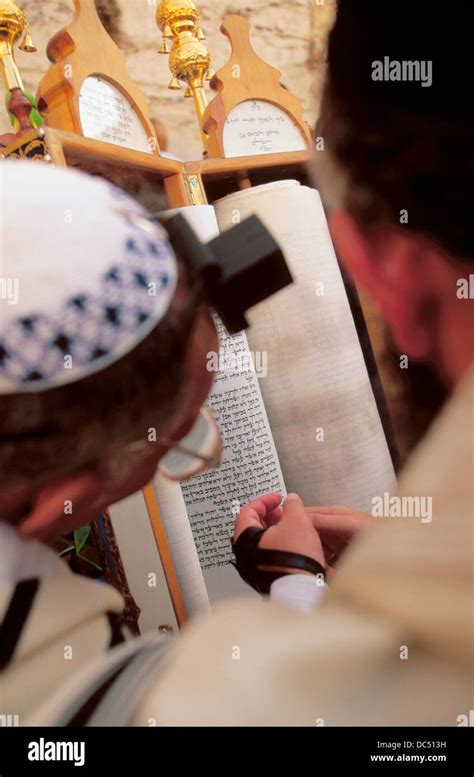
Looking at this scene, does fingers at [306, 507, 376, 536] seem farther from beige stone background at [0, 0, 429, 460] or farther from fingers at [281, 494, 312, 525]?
beige stone background at [0, 0, 429, 460]

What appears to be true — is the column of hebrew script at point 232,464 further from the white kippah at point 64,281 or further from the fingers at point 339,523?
the white kippah at point 64,281

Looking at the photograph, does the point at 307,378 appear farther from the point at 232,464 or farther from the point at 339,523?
the point at 339,523

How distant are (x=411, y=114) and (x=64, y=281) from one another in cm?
26

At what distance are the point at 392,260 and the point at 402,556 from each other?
213mm

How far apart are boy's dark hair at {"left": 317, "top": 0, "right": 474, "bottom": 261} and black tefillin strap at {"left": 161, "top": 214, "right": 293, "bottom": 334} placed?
11cm

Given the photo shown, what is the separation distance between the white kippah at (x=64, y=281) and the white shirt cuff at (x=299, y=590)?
362mm

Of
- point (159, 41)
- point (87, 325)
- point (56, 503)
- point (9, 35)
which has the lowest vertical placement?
point (56, 503)

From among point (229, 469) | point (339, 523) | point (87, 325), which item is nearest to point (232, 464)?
point (229, 469)

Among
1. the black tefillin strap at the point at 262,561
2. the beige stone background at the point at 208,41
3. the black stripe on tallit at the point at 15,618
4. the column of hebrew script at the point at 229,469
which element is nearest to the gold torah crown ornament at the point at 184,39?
the column of hebrew script at the point at 229,469

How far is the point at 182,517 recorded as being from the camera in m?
1.49

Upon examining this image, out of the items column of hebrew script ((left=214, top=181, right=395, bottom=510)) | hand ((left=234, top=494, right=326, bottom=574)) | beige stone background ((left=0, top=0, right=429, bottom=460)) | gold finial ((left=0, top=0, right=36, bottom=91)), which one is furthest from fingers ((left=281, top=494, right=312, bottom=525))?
beige stone background ((left=0, top=0, right=429, bottom=460))

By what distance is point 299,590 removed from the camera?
0.75 meters

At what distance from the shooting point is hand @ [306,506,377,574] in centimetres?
106
